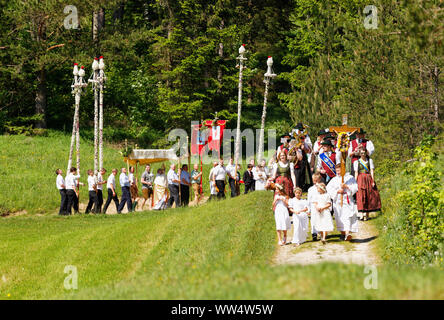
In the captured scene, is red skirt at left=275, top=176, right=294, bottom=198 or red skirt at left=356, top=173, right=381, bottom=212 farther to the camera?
red skirt at left=356, top=173, right=381, bottom=212

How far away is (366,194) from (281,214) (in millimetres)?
3167

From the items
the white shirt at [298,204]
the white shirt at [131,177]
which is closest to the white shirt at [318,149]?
the white shirt at [298,204]

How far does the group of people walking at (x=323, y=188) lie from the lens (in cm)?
1630

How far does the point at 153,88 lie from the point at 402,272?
45.3m

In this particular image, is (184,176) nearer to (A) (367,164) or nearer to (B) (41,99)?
(A) (367,164)

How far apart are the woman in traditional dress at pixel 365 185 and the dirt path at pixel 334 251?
3.96ft

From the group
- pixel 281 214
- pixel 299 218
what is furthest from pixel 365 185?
pixel 281 214

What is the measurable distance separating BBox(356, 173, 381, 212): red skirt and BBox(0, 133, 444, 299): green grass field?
242 centimetres

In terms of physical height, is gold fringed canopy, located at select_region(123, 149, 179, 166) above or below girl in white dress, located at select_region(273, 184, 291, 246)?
above

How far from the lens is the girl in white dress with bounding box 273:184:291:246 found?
16.3 metres

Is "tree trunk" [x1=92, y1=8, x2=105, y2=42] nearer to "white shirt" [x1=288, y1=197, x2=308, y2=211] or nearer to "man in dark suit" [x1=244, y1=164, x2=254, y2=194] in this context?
"man in dark suit" [x1=244, y1=164, x2=254, y2=194]

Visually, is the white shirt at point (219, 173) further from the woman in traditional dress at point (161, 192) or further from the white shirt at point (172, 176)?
the woman in traditional dress at point (161, 192)

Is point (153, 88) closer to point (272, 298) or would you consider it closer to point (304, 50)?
point (304, 50)

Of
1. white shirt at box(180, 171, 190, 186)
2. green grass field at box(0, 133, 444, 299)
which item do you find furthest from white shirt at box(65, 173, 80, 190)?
white shirt at box(180, 171, 190, 186)
